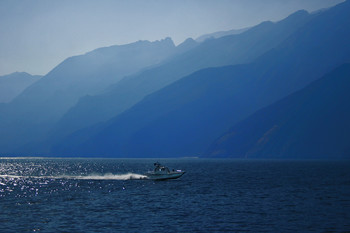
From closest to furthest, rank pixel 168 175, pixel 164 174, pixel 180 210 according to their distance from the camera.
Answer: pixel 180 210 → pixel 164 174 → pixel 168 175

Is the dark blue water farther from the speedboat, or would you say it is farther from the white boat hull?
the white boat hull

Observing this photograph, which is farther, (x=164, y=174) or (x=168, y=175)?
(x=168, y=175)

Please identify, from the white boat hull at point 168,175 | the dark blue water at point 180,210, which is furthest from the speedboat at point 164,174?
the dark blue water at point 180,210

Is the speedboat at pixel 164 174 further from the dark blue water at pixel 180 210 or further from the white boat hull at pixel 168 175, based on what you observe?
the dark blue water at pixel 180 210

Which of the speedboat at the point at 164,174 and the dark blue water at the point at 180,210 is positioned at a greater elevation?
the speedboat at the point at 164,174

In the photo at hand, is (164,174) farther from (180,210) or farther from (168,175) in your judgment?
(180,210)

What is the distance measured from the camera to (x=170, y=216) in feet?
173

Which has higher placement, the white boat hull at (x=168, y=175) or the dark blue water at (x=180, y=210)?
the white boat hull at (x=168, y=175)

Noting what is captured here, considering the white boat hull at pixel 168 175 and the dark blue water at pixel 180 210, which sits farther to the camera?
the white boat hull at pixel 168 175

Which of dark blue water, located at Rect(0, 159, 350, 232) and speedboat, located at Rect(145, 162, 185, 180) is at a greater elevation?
speedboat, located at Rect(145, 162, 185, 180)

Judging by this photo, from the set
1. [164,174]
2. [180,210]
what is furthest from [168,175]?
[180,210]

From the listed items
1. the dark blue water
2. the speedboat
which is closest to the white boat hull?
the speedboat

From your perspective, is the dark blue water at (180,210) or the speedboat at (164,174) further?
the speedboat at (164,174)

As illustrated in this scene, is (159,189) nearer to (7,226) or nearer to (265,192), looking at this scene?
(265,192)
